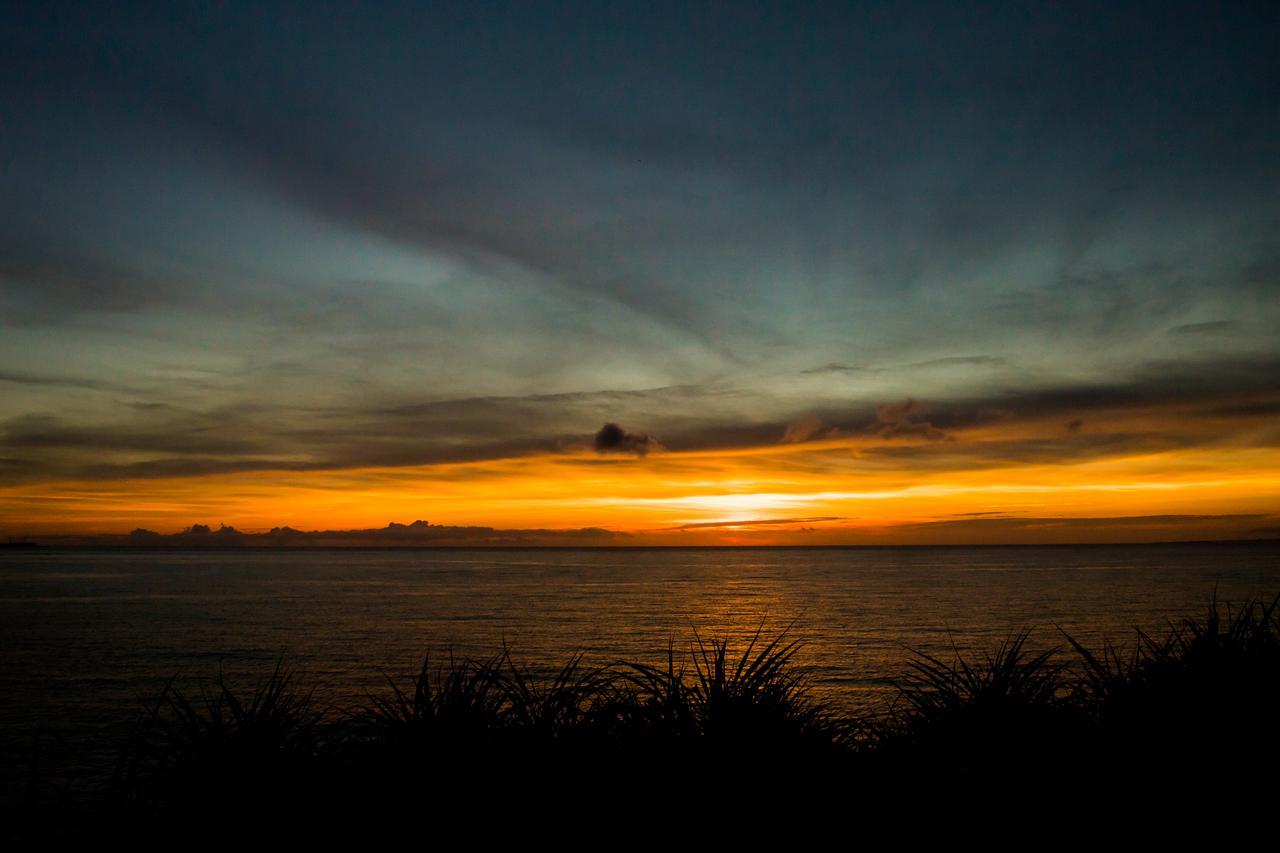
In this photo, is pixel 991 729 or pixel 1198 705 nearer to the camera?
pixel 1198 705

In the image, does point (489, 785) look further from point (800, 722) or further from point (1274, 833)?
point (1274, 833)

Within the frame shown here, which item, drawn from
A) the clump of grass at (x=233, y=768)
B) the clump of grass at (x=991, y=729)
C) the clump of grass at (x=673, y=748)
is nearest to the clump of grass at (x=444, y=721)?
the clump of grass at (x=673, y=748)

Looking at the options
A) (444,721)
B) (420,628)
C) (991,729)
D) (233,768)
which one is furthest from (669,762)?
(420,628)

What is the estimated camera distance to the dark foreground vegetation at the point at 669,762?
8078 millimetres

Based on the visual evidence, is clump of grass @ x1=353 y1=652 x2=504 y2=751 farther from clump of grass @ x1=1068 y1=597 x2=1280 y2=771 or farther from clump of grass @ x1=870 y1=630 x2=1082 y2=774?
clump of grass @ x1=1068 y1=597 x2=1280 y2=771

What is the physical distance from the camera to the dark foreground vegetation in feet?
26.5

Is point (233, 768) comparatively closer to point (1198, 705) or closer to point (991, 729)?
point (991, 729)

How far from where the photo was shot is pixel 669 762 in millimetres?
8805

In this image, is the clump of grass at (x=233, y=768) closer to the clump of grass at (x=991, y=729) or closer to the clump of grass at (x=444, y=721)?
the clump of grass at (x=444, y=721)

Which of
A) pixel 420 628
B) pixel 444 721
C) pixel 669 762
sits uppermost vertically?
pixel 444 721

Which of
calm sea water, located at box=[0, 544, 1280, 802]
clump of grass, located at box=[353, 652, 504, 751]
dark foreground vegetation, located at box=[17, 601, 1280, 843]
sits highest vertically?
clump of grass, located at box=[353, 652, 504, 751]

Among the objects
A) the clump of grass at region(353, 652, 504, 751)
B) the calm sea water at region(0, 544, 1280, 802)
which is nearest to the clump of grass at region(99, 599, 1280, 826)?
the clump of grass at region(353, 652, 504, 751)

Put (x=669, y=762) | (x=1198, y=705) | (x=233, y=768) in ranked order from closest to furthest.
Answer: (x=233, y=768)
(x=669, y=762)
(x=1198, y=705)

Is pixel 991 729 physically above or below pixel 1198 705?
below
